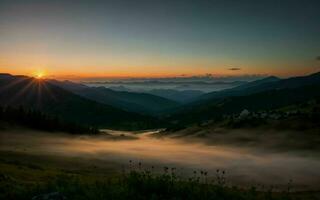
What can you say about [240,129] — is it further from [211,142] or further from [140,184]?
[140,184]

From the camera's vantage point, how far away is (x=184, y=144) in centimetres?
18500

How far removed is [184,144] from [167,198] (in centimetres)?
16889

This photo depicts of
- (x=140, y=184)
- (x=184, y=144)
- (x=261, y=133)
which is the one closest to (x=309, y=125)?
(x=261, y=133)

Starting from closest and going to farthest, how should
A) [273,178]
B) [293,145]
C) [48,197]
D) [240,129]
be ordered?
[48,197] → [273,178] → [293,145] → [240,129]

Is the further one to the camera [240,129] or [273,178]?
[240,129]

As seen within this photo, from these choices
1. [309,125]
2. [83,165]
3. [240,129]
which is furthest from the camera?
[240,129]

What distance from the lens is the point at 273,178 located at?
77.2 m

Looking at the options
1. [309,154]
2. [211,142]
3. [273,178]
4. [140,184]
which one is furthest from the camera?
[211,142]

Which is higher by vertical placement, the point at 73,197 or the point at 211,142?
the point at 73,197

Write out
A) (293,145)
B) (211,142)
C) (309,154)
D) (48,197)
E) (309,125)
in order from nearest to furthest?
(48,197), (309,154), (293,145), (309,125), (211,142)

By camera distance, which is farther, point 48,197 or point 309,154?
point 309,154

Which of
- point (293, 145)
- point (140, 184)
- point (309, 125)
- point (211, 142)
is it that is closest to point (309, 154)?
point (293, 145)

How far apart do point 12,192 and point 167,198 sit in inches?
273

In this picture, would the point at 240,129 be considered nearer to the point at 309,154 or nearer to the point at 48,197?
the point at 309,154
